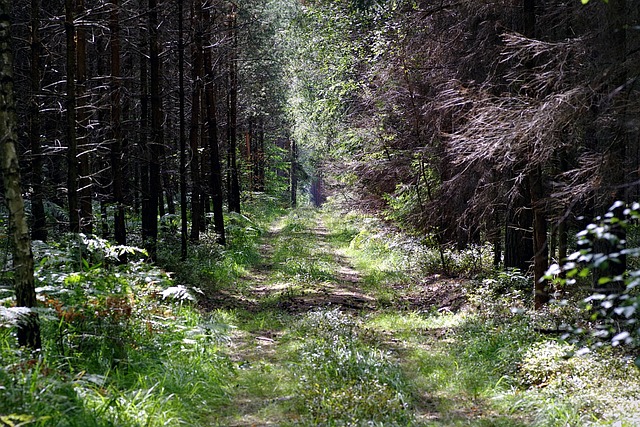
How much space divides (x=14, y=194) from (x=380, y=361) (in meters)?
4.73

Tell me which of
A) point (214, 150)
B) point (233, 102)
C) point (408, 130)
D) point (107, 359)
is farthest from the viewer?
point (233, 102)

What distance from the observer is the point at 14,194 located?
508cm

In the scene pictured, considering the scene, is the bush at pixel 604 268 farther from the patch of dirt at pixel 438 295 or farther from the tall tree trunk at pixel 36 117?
the tall tree trunk at pixel 36 117

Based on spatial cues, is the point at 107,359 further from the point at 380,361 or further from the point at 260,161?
the point at 260,161

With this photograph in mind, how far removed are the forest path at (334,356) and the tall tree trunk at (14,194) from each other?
2074 millimetres

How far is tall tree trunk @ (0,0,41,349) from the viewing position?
5.04 m

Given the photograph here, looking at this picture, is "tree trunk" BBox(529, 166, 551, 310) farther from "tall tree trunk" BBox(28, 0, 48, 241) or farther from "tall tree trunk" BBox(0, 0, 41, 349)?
"tall tree trunk" BBox(28, 0, 48, 241)

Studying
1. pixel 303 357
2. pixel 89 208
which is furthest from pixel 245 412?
pixel 89 208

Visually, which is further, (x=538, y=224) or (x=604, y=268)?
(x=538, y=224)

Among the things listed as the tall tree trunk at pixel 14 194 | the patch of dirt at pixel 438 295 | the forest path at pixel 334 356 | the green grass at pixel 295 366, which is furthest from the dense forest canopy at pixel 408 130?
the forest path at pixel 334 356

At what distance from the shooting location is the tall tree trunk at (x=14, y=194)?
504 cm

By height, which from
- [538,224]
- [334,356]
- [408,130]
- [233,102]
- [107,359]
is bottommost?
[334,356]

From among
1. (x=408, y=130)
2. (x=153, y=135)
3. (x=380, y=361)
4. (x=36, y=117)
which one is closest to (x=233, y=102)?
(x=408, y=130)

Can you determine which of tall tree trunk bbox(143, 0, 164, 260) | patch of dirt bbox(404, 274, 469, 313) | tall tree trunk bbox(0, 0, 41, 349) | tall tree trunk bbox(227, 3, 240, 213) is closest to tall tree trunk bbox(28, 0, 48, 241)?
tall tree trunk bbox(143, 0, 164, 260)
